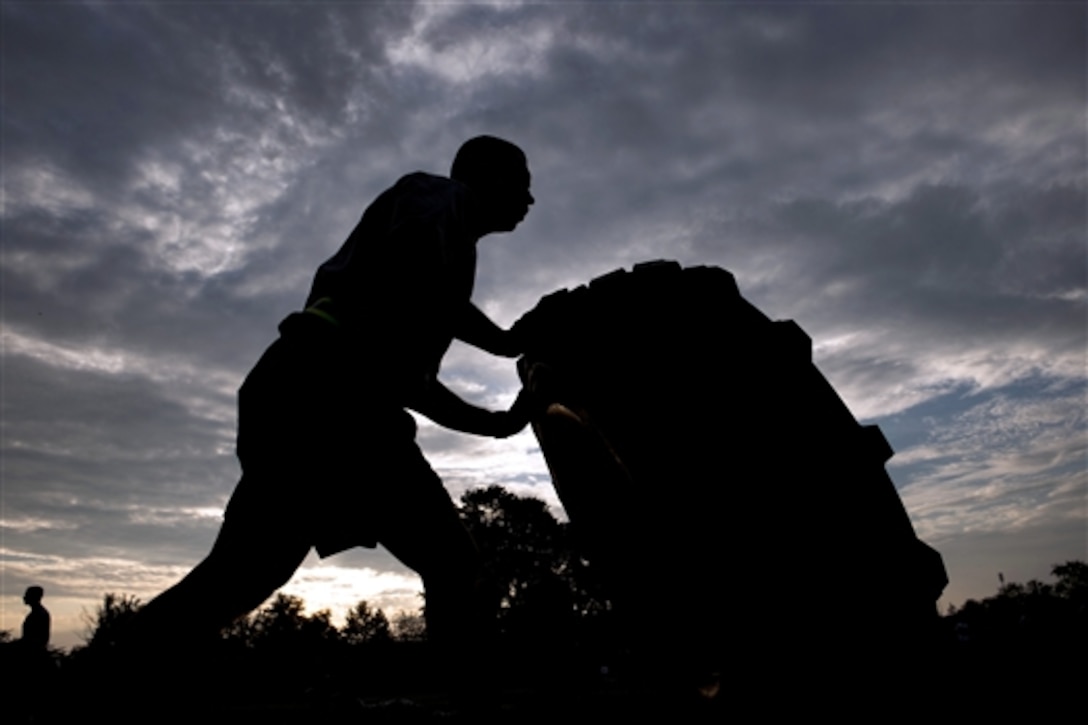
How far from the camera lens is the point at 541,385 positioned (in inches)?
101

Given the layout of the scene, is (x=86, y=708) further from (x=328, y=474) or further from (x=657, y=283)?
(x=657, y=283)

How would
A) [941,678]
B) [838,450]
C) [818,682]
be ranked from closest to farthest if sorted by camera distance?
[818,682], [941,678], [838,450]

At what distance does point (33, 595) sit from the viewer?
9961mm

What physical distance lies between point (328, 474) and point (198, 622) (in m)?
0.54

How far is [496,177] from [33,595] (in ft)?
36.0

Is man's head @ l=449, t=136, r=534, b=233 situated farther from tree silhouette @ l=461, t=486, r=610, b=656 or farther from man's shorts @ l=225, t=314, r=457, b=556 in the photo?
tree silhouette @ l=461, t=486, r=610, b=656

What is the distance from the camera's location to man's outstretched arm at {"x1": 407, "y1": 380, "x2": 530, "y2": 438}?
2.67 metres

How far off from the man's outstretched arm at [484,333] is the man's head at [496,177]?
0.48 m

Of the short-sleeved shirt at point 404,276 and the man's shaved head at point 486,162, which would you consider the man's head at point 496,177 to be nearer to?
the man's shaved head at point 486,162

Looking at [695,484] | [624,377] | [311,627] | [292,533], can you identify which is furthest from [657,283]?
[311,627]

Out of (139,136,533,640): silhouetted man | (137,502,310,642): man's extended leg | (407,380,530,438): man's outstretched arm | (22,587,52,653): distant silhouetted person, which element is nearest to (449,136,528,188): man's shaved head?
(139,136,533,640): silhouetted man

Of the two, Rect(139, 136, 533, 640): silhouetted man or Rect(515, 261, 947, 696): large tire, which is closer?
Rect(139, 136, 533, 640): silhouetted man

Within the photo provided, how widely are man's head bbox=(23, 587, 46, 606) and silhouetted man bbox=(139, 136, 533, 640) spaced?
10341 mm

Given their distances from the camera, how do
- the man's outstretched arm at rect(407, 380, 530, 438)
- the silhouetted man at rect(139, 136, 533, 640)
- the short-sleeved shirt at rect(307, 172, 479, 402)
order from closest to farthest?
the silhouetted man at rect(139, 136, 533, 640)
the short-sleeved shirt at rect(307, 172, 479, 402)
the man's outstretched arm at rect(407, 380, 530, 438)
